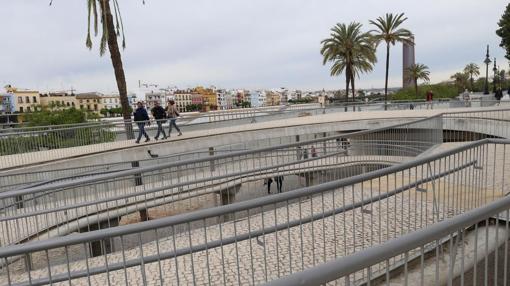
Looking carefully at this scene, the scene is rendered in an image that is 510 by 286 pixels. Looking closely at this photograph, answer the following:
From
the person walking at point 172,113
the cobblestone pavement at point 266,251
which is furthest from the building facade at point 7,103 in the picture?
the cobblestone pavement at point 266,251

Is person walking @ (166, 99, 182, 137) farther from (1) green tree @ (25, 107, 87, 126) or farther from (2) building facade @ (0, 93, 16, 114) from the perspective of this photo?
(2) building facade @ (0, 93, 16, 114)

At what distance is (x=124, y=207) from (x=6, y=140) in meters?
10.1

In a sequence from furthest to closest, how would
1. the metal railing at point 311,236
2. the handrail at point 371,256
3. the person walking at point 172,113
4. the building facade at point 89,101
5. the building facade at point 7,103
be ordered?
the building facade at point 89,101 < the building facade at point 7,103 < the person walking at point 172,113 < the metal railing at point 311,236 < the handrail at point 371,256

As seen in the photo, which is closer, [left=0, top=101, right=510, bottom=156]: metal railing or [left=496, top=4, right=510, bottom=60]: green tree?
[left=0, top=101, right=510, bottom=156]: metal railing

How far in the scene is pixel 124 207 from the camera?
29.5 ft

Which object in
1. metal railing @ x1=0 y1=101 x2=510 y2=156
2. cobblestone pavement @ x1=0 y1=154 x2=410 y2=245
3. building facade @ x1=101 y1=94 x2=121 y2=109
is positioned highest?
building facade @ x1=101 y1=94 x2=121 y2=109

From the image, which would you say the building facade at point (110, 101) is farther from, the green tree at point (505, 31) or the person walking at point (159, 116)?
the person walking at point (159, 116)

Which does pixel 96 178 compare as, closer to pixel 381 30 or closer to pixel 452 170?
pixel 452 170

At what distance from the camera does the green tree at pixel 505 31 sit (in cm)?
3953

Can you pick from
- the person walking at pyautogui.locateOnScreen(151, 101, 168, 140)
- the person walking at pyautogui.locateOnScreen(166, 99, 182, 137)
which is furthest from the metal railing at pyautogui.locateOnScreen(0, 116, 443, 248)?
the person walking at pyautogui.locateOnScreen(166, 99, 182, 137)

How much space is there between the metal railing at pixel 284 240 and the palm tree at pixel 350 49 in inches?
1260

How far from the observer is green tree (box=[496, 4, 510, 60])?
39531 millimetres

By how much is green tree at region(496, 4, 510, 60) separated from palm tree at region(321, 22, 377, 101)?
45.0ft

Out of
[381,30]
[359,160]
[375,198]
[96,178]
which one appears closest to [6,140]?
[96,178]
